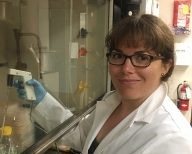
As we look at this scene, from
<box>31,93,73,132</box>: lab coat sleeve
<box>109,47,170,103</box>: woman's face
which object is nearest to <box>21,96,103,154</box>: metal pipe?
<box>31,93,73,132</box>: lab coat sleeve

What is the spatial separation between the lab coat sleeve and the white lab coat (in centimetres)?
29

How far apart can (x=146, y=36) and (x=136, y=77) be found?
0.46 ft

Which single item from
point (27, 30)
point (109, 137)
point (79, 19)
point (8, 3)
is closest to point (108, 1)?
point (79, 19)

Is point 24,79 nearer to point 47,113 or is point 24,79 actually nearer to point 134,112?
point 47,113

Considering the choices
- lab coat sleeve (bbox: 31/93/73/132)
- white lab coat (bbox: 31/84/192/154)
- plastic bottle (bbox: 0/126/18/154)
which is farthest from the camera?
lab coat sleeve (bbox: 31/93/73/132)

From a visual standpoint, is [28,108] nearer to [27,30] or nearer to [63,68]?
[27,30]

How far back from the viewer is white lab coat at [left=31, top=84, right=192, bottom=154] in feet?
2.63

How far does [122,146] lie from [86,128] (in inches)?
14.4

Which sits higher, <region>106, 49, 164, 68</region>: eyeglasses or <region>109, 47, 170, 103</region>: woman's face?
<region>106, 49, 164, 68</region>: eyeglasses

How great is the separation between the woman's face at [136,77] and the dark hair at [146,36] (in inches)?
0.9

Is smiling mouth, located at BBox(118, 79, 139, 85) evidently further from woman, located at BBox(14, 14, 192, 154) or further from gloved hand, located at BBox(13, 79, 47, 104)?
gloved hand, located at BBox(13, 79, 47, 104)

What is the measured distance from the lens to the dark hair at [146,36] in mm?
879

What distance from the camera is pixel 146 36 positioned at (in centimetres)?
88

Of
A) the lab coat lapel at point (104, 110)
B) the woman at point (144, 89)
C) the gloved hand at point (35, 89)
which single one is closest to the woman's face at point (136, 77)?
the woman at point (144, 89)
